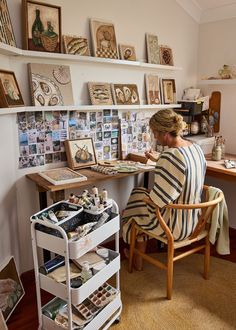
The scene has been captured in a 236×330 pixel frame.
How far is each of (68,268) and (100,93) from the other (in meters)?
1.41

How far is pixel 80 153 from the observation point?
234cm

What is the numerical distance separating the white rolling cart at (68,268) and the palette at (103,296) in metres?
0.02

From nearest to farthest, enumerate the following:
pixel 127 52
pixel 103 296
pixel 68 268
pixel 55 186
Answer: pixel 68 268, pixel 103 296, pixel 55 186, pixel 127 52

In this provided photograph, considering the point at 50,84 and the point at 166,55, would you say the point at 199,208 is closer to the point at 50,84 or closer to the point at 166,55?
the point at 50,84

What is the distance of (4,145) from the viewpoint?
6.40 ft

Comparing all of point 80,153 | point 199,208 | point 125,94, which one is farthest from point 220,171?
point 80,153

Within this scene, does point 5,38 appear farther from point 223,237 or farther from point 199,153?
point 223,237

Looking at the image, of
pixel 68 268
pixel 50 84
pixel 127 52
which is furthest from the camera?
pixel 127 52

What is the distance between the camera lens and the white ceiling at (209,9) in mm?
2732

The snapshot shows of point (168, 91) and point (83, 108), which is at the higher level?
point (168, 91)

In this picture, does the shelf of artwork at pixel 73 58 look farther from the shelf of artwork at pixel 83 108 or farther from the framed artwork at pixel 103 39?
the shelf of artwork at pixel 83 108

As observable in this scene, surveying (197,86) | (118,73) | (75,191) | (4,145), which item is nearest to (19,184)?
(4,145)

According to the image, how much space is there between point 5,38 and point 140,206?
132 cm

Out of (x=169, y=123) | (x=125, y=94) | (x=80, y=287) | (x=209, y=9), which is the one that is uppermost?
(x=209, y=9)
